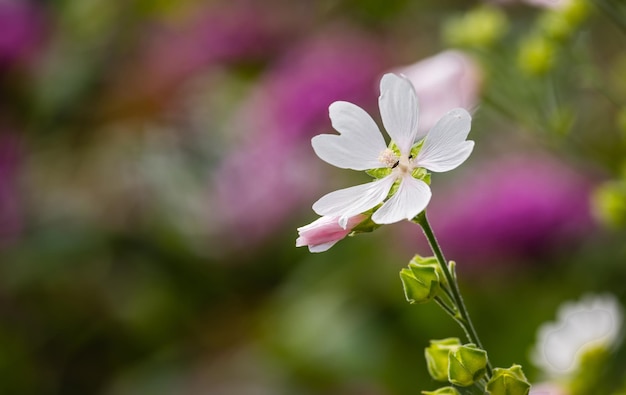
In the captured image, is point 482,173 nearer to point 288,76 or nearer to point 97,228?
point 288,76

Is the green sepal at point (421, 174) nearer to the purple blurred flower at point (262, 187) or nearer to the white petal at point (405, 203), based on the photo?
the white petal at point (405, 203)

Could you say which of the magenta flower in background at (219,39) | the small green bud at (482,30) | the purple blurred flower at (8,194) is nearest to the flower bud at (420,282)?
the small green bud at (482,30)

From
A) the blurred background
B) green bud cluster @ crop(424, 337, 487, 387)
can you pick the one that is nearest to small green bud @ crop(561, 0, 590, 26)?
the blurred background

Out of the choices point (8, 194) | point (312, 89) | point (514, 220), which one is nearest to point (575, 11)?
point (514, 220)

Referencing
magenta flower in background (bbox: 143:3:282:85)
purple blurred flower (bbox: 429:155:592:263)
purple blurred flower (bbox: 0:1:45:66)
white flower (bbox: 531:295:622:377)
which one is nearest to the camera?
white flower (bbox: 531:295:622:377)

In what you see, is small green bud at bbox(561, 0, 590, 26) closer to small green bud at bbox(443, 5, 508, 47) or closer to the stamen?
small green bud at bbox(443, 5, 508, 47)

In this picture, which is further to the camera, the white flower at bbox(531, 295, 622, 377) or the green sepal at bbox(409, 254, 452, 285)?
the white flower at bbox(531, 295, 622, 377)
